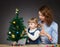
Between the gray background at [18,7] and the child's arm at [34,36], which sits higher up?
the gray background at [18,7]

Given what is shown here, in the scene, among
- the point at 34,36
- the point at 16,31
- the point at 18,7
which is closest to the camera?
the point at 16,31

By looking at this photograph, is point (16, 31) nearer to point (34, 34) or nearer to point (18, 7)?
point (34, 34)

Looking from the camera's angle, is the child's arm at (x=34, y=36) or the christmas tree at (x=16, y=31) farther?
the child's arm at (x=34, y=36)

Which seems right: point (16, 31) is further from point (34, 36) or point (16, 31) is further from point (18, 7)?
point (18, 7)

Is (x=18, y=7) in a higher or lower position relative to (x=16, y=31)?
higher

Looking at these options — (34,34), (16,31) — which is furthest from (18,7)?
(16,31)

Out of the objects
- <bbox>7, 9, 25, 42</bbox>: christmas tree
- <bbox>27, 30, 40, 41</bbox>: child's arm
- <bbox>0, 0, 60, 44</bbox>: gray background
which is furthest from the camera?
<bbox>0, 0, 60, 44</bbox>: gray background

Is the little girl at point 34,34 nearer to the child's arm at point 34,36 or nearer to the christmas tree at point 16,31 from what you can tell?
the child's arm at point 34,36

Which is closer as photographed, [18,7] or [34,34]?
[34,34]

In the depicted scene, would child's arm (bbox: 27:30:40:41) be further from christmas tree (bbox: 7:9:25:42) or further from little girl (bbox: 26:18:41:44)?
christmas tree (bbox: 7:9:25:42)

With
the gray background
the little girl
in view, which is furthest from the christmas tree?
the gray background

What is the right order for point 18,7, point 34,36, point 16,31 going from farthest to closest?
1. point 18,7
2. point 34,36
3. point 16,31

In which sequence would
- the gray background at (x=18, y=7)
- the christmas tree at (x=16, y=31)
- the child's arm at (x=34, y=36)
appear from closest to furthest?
the christmas tree at (x=16, y=31), the child's arm at (x=34, y=36), the gray background at (x=18, y=7)

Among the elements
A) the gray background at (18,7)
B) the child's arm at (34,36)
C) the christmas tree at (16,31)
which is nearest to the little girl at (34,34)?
the child's arm at (34,36)
